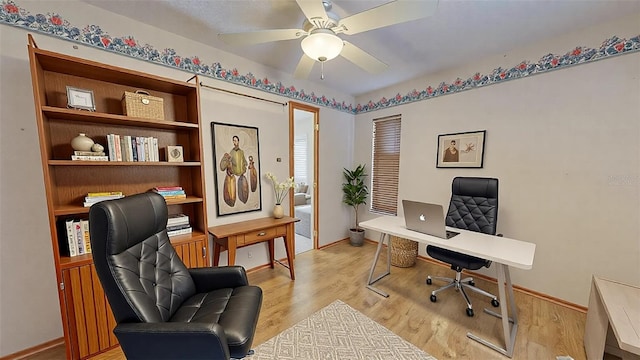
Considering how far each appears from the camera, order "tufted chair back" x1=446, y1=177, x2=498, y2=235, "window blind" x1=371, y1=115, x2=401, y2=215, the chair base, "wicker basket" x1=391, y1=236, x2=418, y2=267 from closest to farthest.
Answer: the chair base → "tufted chair back" x1=446, y1=177, x2=498, y2=235 → "wicker basket" x1=391, y1=236, x2=418, y2=267 → "window blind" x1=371, y1=115, x2=401, y2=215

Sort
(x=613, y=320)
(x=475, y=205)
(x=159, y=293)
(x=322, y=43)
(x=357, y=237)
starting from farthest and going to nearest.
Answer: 1. (x=357, y=237)
2. (x=475, y=205)
3. (x=322, y=43)
4. (x=159, y=293)
5. (x=613, y=320)

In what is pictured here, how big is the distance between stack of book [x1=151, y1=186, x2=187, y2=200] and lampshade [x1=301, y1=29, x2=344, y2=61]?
161cm

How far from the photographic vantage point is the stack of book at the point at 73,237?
5.12ft

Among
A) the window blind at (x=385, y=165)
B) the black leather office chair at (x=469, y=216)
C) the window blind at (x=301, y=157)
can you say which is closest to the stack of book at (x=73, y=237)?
the black leather office chair at (x=469, y=216)

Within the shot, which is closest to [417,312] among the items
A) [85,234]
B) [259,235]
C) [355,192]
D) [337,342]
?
[337,342]

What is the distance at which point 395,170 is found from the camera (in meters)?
3.54

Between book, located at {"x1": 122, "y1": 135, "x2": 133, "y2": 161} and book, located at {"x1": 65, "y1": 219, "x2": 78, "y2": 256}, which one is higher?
book, located at {"x1": 122, "y1": 135, "x2": 133, "y2": 161}

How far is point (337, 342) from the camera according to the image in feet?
5.74

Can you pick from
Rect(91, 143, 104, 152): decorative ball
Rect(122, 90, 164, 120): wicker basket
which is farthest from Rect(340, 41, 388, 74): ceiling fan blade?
Rect(91, 143, 104, 152): decorative ball

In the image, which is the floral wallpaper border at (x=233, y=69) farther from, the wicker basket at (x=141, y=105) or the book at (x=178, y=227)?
the book at (x=178, y=227)

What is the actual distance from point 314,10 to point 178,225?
1.99 m

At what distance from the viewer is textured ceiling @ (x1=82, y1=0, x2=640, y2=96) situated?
1.70m

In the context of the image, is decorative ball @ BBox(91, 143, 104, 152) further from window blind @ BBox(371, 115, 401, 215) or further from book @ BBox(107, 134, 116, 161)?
window blind @ BBox(371, 115, 401, 215)

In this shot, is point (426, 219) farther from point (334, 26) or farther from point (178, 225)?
point (178, 225)
